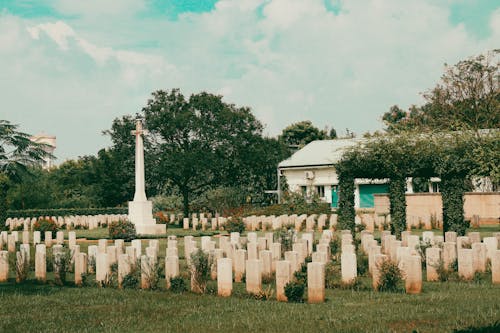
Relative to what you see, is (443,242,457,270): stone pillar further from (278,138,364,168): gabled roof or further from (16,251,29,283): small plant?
(278,138,364,168): gabled roof

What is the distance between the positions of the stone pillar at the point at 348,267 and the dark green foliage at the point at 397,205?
412 inches

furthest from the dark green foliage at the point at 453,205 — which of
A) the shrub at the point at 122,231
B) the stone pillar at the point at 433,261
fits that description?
the shrub at the point at 122,231

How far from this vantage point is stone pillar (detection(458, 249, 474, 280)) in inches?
464

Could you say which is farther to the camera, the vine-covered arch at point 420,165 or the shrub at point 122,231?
the shrub at point 122,231

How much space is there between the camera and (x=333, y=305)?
364 inches

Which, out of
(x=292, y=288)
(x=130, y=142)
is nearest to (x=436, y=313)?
(x=292, y=288)

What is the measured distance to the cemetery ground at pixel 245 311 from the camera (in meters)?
7.76

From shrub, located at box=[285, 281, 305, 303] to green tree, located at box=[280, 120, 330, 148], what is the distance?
56.0 metres

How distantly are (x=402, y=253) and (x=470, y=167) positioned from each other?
30.6 feet

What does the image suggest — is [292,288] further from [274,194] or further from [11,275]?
[274,194]

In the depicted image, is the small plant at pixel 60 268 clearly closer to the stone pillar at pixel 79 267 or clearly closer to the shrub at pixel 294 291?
the stone pillar at pixel 79 267

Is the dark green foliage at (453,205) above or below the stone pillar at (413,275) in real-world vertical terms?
above

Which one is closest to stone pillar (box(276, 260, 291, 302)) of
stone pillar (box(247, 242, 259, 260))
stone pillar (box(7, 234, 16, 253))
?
stone pillar (box(247, 242, 259, 260))

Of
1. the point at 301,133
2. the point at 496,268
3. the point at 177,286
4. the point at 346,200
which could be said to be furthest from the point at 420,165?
the point at 301,133
